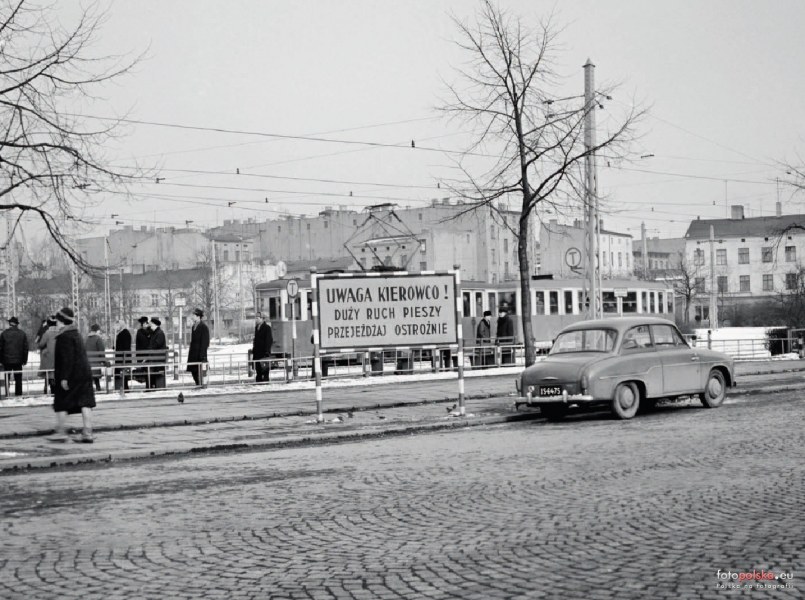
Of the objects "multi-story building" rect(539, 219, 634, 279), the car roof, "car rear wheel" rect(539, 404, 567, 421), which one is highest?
"multi-story building" rect(539, 219, 634, 279)

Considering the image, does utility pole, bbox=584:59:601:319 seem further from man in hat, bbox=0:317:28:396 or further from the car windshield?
man in hat, bbox=0:317:28:396

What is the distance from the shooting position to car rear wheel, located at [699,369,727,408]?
1927 cm

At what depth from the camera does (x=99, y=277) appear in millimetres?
23062

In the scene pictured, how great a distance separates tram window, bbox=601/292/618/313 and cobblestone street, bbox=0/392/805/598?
32411 mm

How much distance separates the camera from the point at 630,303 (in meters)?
47.7

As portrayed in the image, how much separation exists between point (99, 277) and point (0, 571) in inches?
648

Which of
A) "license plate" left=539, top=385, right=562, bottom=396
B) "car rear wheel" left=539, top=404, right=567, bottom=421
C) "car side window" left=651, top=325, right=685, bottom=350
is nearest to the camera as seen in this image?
"license plate" left=539, top=385, right=562, bottom=396

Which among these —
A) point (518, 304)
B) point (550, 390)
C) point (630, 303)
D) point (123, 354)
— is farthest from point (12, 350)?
point (630, 303)

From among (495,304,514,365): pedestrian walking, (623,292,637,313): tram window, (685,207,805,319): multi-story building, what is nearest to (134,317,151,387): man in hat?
(495,304,514,365): pedestrian walking

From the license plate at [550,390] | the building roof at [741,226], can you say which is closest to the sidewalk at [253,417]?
the license plate at [550,390]

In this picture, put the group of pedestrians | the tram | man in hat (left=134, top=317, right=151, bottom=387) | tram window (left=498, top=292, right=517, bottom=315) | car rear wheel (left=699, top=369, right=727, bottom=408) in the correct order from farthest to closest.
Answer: tram window (left=498, top=292, right=517, bottom=315)
the tram
the group of pedestrians
man in hat (left=134, top=317, right=151, bottom=387)
car rear wheel (left=699, top=369, right=727, bottom=408)

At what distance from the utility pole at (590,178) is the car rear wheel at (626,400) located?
10.9m

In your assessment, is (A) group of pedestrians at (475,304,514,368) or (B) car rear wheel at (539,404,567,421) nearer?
(B) car rear wheel at (539,404,567,421)

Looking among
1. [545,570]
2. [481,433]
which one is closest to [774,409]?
[481,433]
